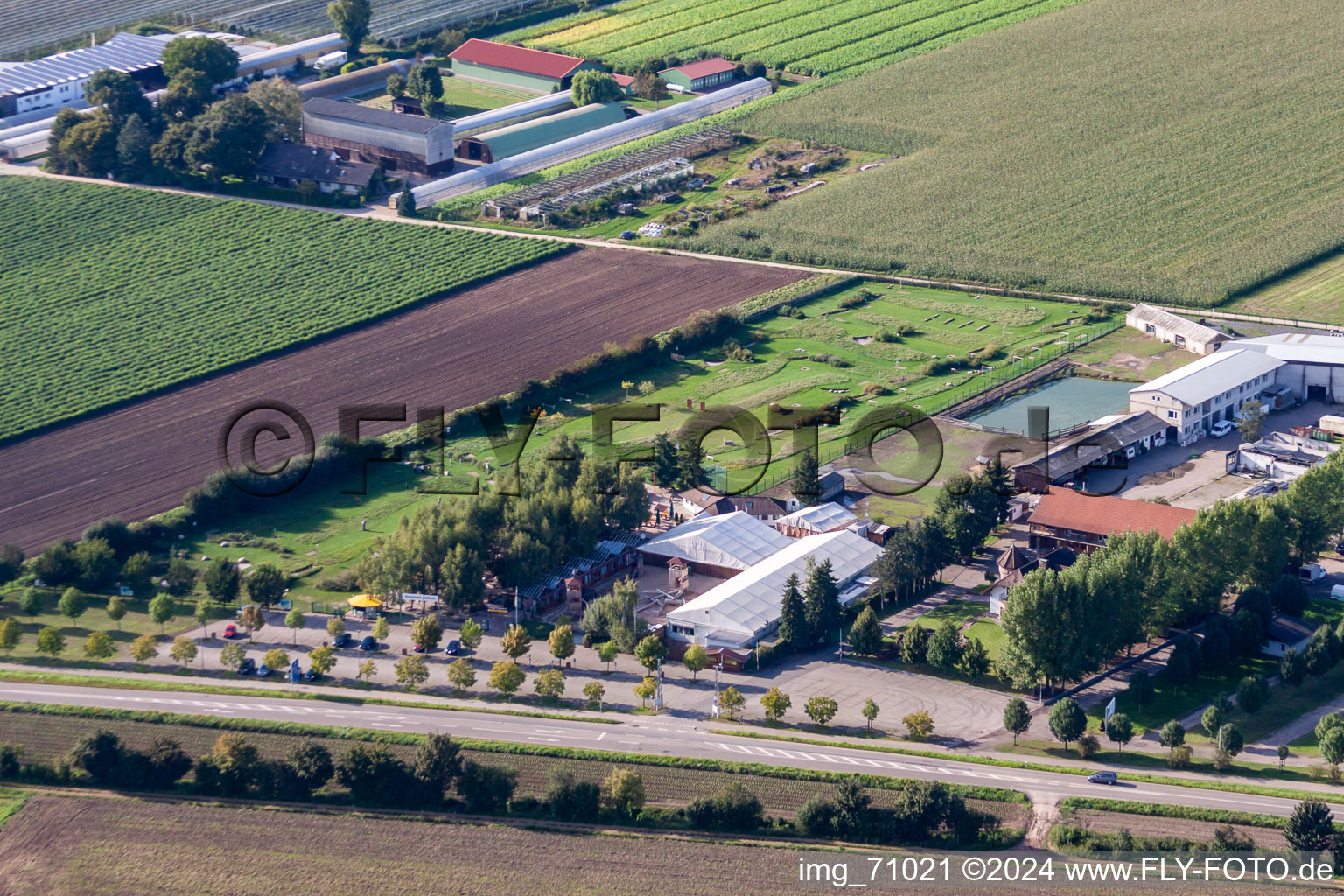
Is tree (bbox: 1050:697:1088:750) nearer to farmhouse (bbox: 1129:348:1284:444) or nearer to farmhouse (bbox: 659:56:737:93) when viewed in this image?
farmhouse (bbox: 1129:348:1284:444)

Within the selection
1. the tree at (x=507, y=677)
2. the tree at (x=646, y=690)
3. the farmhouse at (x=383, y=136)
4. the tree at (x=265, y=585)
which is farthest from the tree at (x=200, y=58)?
the tree at (x=646, y=690)

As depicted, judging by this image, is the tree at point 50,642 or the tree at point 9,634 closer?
the tree at point 50,642

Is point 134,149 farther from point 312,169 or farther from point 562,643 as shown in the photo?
point 562,643

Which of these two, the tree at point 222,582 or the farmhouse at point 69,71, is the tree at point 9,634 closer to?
the tree at point 222,582

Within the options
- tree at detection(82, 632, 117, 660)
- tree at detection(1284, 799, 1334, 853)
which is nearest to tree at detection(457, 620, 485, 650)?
tree at detection(82, 632, 117, 660)

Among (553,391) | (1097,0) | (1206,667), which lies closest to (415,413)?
(553,391)

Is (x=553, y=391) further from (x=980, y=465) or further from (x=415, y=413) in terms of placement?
(x=980, y=465)
